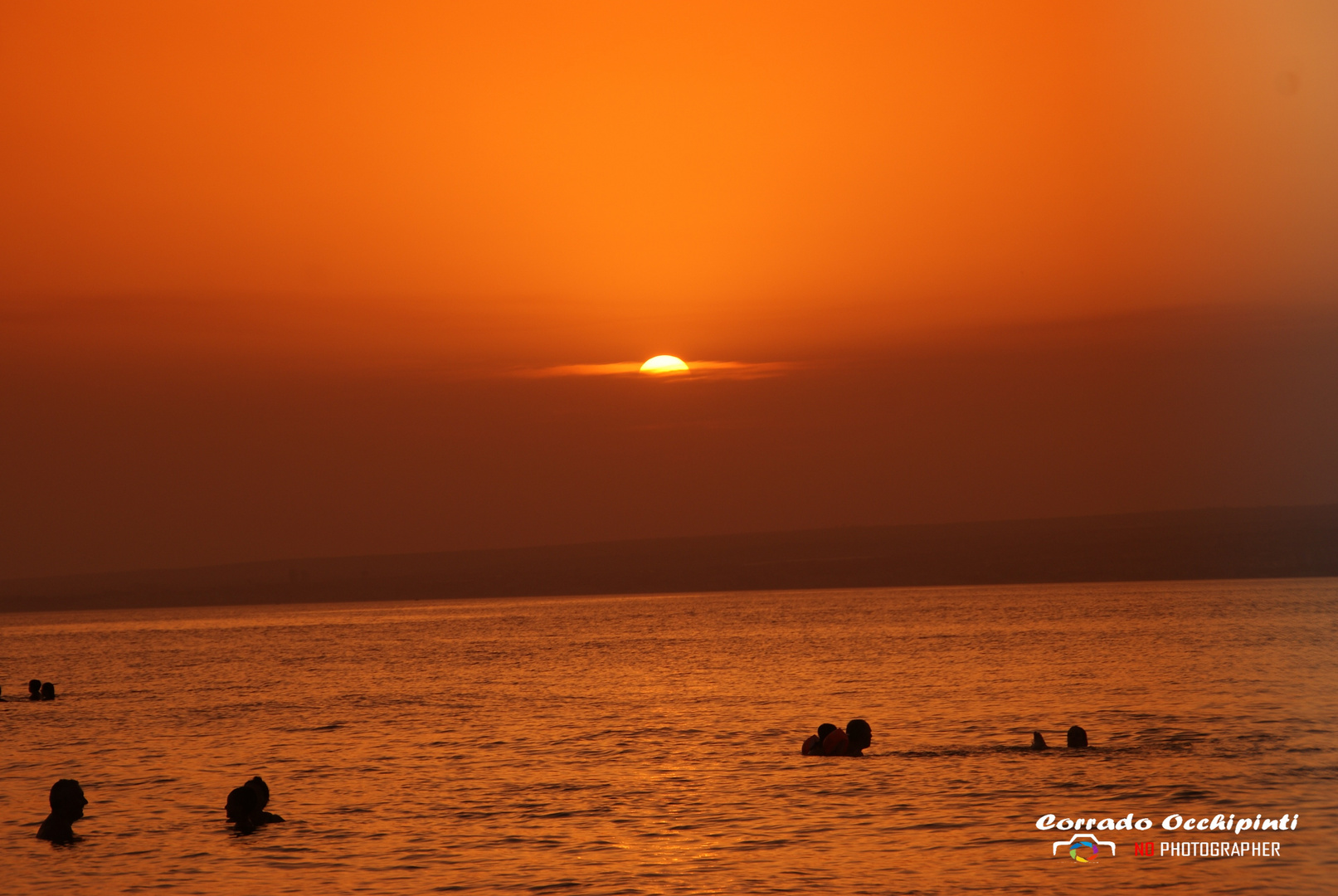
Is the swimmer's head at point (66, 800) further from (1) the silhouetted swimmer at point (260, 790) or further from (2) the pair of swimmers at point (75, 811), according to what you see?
(1) the silhouetted swimmer at point (260, 790)

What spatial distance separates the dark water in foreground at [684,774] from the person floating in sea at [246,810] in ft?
1.77

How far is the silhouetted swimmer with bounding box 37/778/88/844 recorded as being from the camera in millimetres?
33062

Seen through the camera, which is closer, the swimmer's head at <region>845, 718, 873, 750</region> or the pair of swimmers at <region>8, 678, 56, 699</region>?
the swimmer's head at <region>845, 718, 873, 750</region>

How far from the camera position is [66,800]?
1330 inches

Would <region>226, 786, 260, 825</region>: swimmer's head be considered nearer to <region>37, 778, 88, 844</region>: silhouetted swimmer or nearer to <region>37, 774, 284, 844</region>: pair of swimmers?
<region>37, 774, 284, 844</region>: pair of swimmers

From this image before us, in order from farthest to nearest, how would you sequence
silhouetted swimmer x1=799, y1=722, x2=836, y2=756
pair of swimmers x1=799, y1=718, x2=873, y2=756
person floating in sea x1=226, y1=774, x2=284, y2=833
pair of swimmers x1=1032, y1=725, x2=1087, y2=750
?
silhouetted swimmer x1=799, y1=722, x2=836, y2=756
pair of swimmers x1=799, y1=718, x2=873, y2=756
pair of swimmers x1=1032, y1=725, x2=1087, y2=750
person floating in sea x1=226, y1=774, x2=284, y2=833

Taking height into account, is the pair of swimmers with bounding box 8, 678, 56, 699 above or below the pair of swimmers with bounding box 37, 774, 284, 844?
below

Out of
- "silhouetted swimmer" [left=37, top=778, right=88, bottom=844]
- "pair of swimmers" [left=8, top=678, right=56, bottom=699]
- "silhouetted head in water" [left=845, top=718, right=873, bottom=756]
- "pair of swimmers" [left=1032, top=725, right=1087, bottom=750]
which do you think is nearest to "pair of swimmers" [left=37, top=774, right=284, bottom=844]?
"silhouetted swimmer" [left=37, top=778, right=88, bottom=844]

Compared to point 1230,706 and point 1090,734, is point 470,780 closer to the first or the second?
point 1090,734

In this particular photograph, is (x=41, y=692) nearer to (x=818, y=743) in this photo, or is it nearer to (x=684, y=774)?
(x=684, y=774)

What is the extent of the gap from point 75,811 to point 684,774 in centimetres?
1654

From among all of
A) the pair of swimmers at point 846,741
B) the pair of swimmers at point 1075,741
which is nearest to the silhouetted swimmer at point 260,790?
the pair of swimmers at point 846,741

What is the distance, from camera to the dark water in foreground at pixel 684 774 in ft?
91.8
